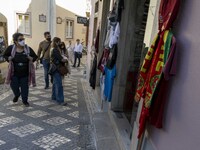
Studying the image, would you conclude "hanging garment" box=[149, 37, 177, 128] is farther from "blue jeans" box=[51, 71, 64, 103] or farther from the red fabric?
"blue jeans" box=[51, 71, 64, 103]

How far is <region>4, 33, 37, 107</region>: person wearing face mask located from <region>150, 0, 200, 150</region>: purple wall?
3.49m

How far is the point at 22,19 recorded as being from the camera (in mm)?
12914

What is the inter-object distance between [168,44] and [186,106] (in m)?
0.49

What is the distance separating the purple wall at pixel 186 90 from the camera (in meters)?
1.34

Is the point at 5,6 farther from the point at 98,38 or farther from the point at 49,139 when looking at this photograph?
the point at 49,139

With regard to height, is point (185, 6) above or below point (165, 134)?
above

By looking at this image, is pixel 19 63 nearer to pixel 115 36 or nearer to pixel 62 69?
pixel 62 69

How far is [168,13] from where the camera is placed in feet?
5.37

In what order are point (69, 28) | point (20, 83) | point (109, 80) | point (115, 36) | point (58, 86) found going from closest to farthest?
1. point (115, 36)
2. point (109, 80)
3. point (20, 83)
4. point (58, 86)
5. point (69, 28)

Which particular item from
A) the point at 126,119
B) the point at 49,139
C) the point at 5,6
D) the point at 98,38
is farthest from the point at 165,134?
the point at 5,6

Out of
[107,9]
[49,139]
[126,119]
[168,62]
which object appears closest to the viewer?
[168,62]

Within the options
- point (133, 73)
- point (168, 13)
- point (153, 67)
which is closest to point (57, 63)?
point (133, 73)

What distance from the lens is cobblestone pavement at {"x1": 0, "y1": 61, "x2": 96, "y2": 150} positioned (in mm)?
3250

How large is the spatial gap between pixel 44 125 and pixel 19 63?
4.78 ft
